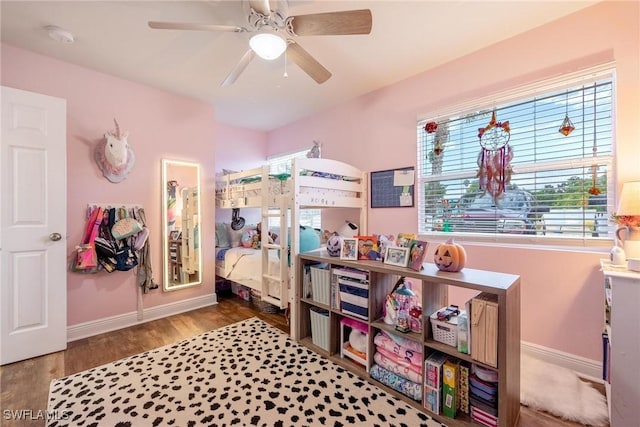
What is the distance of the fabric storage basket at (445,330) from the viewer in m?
1.50

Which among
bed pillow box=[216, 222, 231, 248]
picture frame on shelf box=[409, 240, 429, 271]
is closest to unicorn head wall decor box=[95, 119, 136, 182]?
bed pillow box=[216, 222, 231, 248]

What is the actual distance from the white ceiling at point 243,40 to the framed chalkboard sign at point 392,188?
1.00 m

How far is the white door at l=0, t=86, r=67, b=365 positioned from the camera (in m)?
2.05

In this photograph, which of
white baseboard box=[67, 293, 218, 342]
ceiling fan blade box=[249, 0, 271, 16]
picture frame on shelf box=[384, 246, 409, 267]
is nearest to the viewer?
ceiling fan blade box=[249, 0, 271, 16]

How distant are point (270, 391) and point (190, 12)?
8.66ft

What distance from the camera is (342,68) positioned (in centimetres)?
262

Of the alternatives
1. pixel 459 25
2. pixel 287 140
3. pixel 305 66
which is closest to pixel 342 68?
pixel 305 66

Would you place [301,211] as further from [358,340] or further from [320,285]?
[358,340]

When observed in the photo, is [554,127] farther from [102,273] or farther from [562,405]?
[102,273]

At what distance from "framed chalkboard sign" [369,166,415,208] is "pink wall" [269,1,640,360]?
91 millimetres

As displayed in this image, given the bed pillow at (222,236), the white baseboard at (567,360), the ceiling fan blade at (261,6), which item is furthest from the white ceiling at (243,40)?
the white baseboard at (567,360)

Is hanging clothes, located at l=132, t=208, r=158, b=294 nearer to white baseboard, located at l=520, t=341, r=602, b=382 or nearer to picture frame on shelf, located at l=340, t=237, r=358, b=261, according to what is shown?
picture frame on shelf, located at l=340, t=237, r=358, b=261

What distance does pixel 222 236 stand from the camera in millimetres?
3844

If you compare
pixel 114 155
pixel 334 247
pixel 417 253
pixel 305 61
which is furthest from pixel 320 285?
pixel 114 155
